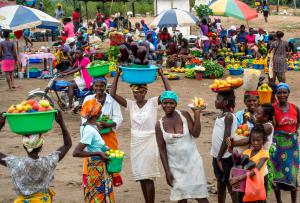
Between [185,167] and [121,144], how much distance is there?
14.0ft

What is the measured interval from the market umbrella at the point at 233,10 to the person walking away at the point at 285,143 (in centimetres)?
1229

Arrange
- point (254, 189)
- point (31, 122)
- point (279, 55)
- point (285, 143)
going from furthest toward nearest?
point (279, 55) → point (285, 143) → point (254, 189) → point (31, 122)

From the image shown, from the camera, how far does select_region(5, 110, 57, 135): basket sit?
461 cm

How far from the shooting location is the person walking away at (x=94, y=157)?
5434 millimetres

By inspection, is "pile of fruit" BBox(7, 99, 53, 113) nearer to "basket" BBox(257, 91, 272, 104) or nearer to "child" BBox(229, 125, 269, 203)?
"child" BBox(229, 125, 269, 203)

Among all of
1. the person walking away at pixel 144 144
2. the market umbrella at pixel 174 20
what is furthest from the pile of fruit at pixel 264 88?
the market umbrella at pixel 174 20

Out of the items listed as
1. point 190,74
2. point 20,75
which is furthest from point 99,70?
point 20,75

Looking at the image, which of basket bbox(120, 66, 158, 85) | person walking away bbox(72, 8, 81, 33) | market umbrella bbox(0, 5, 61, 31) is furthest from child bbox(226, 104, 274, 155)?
person walking away bbox(72, 8, 81, 33)

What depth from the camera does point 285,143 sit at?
21.4ft

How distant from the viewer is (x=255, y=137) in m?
5.37

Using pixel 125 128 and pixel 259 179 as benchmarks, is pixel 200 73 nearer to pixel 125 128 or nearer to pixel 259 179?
pixel 125 128

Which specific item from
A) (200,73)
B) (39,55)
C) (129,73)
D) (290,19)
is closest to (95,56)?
(39,55)

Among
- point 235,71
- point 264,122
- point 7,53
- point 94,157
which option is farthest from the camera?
point 235,71

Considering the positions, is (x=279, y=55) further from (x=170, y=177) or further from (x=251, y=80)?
(x=170, y=177)
